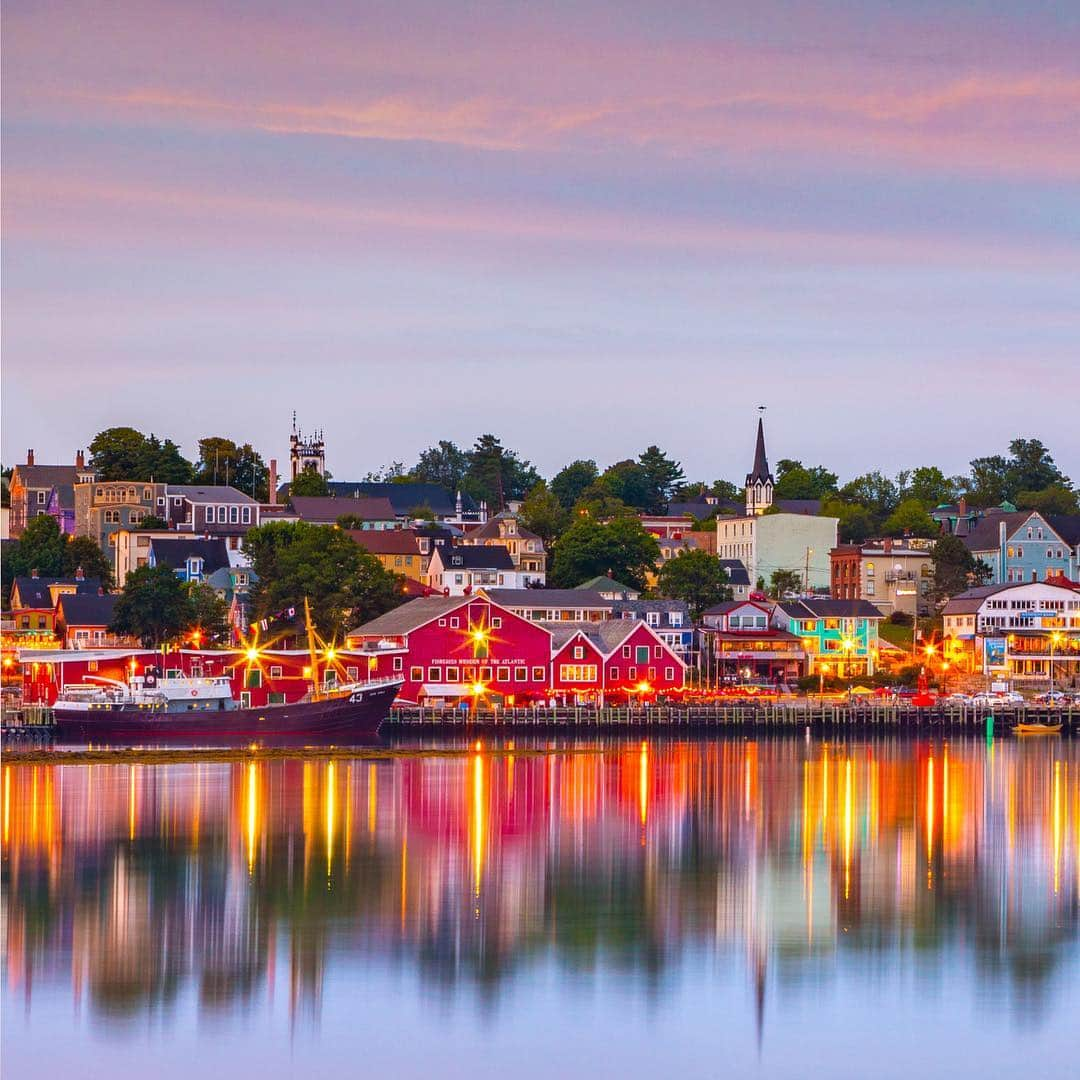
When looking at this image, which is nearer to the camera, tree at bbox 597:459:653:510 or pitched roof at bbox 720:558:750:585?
pitched roof at bbox 720:558:750:585

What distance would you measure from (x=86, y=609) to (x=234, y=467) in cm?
5030

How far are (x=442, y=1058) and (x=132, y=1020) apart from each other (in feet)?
15.8

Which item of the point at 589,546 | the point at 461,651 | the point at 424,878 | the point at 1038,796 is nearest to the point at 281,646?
the point at 461,651

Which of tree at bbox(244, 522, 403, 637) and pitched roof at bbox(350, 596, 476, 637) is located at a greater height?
tree at bbox(244, 522, 403, 637)

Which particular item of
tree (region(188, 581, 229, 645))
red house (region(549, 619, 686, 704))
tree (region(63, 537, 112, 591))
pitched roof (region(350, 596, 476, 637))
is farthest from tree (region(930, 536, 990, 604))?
tree (region(63, 537, 112, 591))

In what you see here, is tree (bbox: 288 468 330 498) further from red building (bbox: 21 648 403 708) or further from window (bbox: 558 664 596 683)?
window (bbox: 558 664 596 683)

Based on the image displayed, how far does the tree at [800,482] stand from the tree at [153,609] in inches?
2943

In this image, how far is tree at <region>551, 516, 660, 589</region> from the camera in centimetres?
13225

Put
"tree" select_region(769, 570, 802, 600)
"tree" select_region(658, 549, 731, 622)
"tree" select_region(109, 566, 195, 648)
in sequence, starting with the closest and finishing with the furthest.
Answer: "tree" select_region(109, 566, 195, 648), "tree" select_region(658, 549, 731, 622), "tree" select_region(769, 570, 802, 600)

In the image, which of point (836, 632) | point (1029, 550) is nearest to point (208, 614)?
point (836, 632)

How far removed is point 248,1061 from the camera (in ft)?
92.9

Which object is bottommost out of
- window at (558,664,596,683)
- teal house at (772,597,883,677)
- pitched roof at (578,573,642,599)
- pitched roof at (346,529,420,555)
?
window at (558,664,596,683)

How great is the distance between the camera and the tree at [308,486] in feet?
550

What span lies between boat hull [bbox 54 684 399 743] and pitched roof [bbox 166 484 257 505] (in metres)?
61.7
